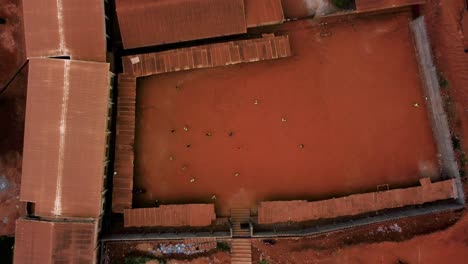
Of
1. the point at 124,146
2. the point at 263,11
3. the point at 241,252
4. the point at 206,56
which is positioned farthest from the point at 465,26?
the point at 124,146

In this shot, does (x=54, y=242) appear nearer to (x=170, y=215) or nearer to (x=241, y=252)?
(x=170, y=215)

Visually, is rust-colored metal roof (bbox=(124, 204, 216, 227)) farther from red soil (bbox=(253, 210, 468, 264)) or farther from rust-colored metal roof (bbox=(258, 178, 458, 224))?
red soil (bbox=(253, 210, 468, 264))

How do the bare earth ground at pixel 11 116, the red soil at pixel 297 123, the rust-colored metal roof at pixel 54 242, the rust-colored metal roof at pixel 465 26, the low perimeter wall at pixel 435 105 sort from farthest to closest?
the bare earth ground at pixel 11 116 → the rust-colored metal roof at pixel 465 26 → the red soil at pixel 297 123 → the low perimeter wall at pixel 435 105 → the rust-colored metal roof at pixel 54 242

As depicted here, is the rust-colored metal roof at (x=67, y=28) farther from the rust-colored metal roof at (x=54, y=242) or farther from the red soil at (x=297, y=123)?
the rust-colored metal roof at (x=54, y=242)

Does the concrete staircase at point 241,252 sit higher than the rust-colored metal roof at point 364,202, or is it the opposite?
the rust-colored metal roof at point 364,202

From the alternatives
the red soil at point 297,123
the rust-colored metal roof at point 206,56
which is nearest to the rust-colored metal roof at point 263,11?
the rust-colored metal roof at point 206,56

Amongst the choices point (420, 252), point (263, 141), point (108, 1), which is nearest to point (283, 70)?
point (263, 141)

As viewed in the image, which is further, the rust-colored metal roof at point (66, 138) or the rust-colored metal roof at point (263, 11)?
the rust-colored metal roof at point (263, 11)
